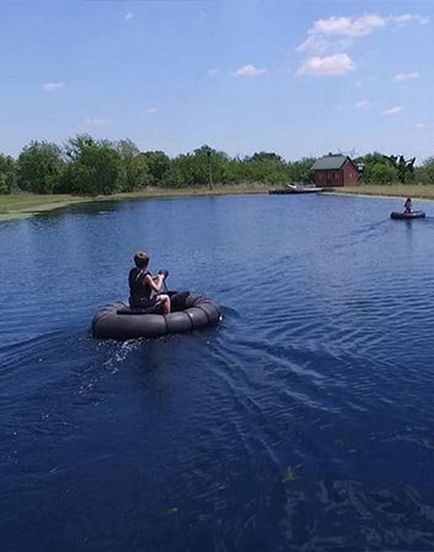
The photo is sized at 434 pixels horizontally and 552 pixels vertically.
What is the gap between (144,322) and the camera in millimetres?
13484

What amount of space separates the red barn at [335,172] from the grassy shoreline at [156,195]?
4420mm

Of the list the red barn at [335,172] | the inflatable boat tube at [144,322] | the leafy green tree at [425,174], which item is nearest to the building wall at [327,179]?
the red barn at [335,172]

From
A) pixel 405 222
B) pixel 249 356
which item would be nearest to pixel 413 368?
pixel 249 356

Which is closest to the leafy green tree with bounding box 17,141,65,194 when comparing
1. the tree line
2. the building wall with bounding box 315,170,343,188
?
the tree line

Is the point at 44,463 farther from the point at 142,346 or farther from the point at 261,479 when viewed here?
the point at 142,346

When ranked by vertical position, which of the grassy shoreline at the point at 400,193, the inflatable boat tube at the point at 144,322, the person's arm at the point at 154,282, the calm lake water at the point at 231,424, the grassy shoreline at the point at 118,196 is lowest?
the calm lake water at the point at 231,424

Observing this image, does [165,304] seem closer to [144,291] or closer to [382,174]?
[144,291]

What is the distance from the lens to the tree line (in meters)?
103

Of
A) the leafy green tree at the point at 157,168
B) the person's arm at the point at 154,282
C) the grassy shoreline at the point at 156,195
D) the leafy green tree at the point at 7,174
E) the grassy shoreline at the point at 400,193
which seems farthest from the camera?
the leafy green tree at the point at 157,168

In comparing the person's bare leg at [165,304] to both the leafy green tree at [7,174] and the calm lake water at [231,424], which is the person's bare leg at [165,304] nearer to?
the calm lake water at [231,424]

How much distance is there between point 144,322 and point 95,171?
A: 93202 millimetres

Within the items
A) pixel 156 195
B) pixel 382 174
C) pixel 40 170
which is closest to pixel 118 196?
pixel 156 195

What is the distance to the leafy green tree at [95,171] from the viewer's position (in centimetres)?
10300

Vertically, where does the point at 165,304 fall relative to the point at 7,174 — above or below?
below
